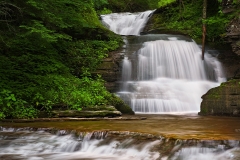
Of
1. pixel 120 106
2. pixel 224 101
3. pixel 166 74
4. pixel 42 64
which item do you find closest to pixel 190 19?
pixel 166 74

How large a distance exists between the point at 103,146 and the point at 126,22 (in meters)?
17.5

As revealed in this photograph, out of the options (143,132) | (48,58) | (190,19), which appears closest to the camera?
(143,132)

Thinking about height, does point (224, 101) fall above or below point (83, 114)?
above

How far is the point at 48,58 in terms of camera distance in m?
12.0

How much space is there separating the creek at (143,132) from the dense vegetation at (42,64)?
126 centimetres

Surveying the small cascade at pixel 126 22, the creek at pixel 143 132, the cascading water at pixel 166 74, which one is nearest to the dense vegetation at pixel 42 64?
the creek at pixel 143 132

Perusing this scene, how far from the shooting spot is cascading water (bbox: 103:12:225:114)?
12.1m

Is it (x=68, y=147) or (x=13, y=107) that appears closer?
(x=68, y=147)

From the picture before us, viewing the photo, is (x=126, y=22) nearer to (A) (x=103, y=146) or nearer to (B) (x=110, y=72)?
(B) (x=110, y=72)

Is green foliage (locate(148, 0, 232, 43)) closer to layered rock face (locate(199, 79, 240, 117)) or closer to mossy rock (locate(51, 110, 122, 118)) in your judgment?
layered rock face (locate(199, 79, 240, 117))

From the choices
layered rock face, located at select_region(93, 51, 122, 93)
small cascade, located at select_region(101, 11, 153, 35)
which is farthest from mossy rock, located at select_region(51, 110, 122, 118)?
small cascade, located at select_region(101, 11, 153, 35)

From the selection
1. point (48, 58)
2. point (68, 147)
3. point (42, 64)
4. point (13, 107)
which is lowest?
point (68, 147)

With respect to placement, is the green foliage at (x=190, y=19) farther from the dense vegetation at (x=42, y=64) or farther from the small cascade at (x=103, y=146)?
the small cascade at (x=103, y=146)

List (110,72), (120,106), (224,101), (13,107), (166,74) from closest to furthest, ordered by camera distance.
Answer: (13,107) → (224,101) → (120,106) → (110,72) → (166,74)
